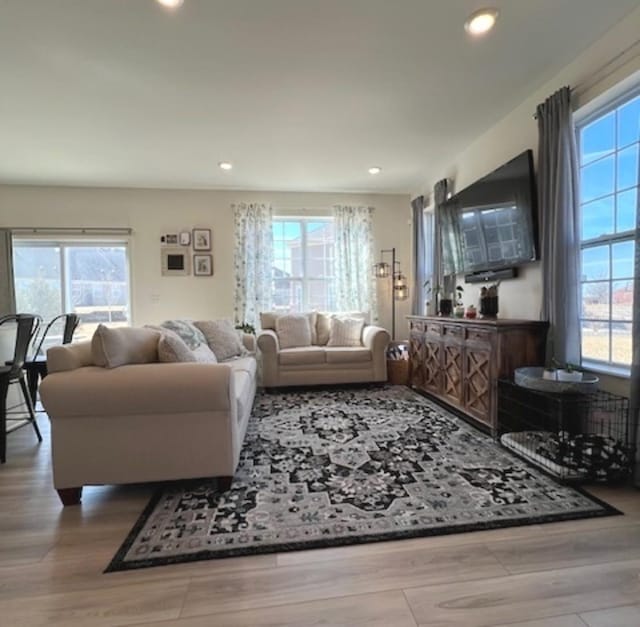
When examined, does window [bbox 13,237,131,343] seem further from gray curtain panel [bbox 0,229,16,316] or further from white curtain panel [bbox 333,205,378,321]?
white curtain panel [bbox 333,205,378,321]

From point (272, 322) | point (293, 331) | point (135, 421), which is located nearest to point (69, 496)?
point (135, 421)

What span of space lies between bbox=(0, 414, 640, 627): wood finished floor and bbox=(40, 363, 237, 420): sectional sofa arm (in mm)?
537

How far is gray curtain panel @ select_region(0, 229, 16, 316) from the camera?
472cm

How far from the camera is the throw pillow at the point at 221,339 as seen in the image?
3611 millimetres

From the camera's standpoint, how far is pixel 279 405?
3.68m

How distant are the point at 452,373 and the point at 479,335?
23.0 inches

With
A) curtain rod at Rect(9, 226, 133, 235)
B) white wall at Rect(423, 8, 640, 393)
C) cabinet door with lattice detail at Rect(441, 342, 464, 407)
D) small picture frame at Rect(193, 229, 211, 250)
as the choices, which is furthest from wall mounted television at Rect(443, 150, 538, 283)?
curtain rod at Rect(9, 226, 133, 235)

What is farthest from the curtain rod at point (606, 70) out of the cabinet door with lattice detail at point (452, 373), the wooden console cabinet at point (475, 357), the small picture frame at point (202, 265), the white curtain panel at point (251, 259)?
the small picture frame at point (202, 265)

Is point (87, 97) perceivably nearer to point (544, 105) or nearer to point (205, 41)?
point (205, 41)

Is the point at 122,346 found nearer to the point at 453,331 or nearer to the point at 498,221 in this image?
the point at 453,331

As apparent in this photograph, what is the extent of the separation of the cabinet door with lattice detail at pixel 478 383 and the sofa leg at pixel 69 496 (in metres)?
2.69

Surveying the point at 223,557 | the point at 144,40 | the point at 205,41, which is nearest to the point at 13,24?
the point at 144,40

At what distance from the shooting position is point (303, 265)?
548 cm

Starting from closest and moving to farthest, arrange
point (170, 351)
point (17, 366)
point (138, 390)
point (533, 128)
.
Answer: point (138, 390) < point (170, 351) < point (17, 366) < point (533, 128)
